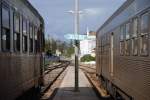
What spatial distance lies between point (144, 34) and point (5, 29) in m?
2.82

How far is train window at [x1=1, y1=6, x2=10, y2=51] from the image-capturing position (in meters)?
10.2

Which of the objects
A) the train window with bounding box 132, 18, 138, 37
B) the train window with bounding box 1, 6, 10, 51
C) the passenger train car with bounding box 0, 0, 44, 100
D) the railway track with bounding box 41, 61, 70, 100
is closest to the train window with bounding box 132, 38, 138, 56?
the train window with bounding box 132, 18, 138, 37

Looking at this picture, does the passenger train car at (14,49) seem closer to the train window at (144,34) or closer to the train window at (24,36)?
the train window at (24,36)

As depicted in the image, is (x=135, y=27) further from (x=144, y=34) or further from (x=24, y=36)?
(x=24, y=36)

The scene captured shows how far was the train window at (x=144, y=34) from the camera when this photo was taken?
10305mm

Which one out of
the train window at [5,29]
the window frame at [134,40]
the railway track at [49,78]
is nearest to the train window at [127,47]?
the window frame at [134,40]

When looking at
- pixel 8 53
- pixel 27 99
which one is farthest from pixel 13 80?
pixel 27 99

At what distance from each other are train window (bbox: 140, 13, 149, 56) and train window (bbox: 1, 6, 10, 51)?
2.78 meters

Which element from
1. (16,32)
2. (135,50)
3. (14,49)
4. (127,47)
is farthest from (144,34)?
(16,32)

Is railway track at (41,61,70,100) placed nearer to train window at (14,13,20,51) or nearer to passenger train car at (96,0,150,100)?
passenger train car at (96,0,150,100)

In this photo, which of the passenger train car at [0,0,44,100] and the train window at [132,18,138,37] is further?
the train window at [132,18,138,37]

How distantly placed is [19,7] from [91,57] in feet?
274

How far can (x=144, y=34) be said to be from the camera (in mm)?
10523

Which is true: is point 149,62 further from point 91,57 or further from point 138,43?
point 91,57
